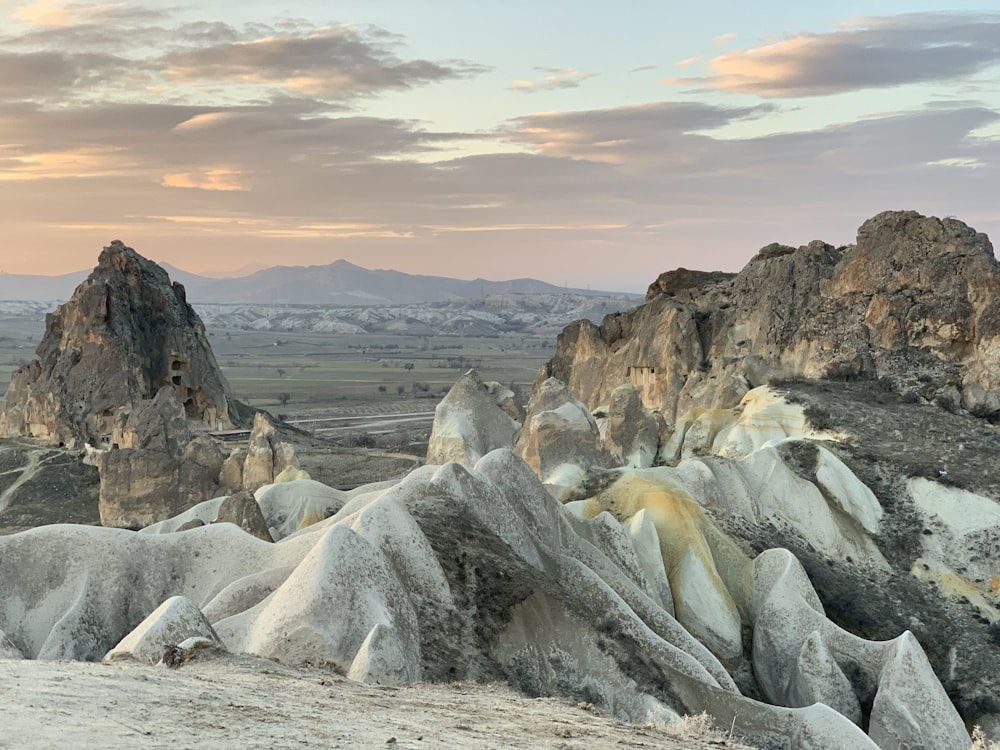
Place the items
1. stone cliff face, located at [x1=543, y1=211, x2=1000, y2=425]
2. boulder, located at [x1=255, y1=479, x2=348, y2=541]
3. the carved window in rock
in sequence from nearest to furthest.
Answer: boulder, located at [x1=255, y1=479, x2=348, y2=541] < stone cliff face, located at [x1=543, y1=211, x2=1000, y2=425] < the carved window in rock

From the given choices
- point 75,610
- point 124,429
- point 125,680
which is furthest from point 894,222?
point 125,680

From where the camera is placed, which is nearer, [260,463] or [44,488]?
[260,463]

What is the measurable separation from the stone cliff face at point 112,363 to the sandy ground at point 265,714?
49790 mm

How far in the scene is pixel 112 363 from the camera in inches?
2749

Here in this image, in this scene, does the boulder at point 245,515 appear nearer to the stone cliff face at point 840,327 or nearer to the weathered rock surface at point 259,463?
the weathered rock surface at point 259,463

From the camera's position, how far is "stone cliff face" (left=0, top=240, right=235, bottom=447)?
68438 mm

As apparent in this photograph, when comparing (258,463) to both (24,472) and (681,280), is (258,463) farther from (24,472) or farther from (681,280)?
(681,280)

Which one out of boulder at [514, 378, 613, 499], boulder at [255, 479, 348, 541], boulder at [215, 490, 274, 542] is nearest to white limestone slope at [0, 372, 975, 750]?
boulder at [514, 378, 613, 499]

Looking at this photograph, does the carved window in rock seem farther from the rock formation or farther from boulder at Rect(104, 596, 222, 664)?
boulder at Rect(104, 596, 222, 664)

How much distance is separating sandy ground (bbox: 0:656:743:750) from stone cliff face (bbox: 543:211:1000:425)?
135ft

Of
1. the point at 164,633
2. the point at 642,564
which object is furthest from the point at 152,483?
the point at 164,633

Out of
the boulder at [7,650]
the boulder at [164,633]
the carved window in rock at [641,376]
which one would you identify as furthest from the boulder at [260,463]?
the boulder at [164,633]

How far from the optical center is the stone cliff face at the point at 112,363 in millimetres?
68438

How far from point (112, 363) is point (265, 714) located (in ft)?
200
